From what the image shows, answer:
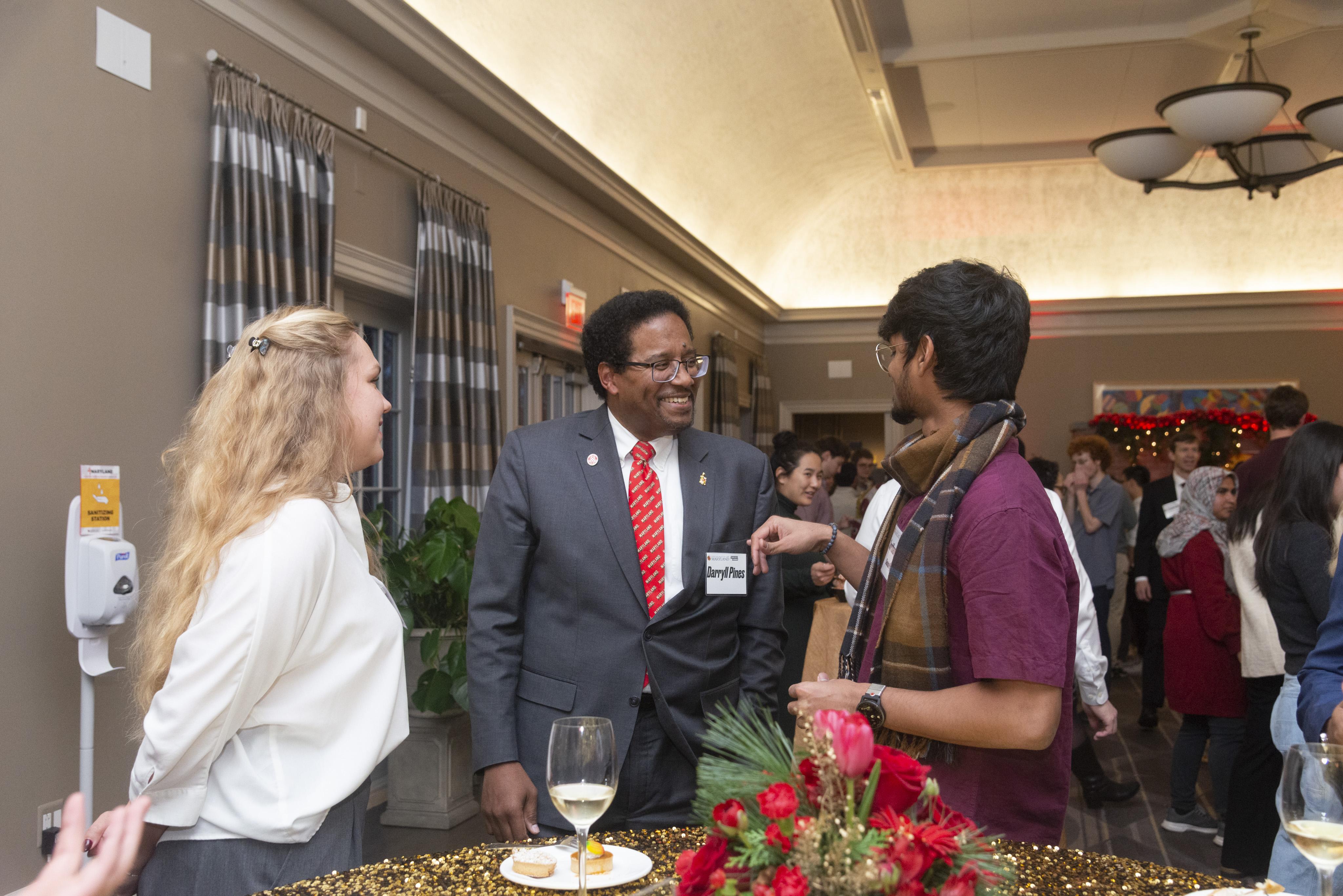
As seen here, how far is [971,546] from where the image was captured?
1441 millimetres

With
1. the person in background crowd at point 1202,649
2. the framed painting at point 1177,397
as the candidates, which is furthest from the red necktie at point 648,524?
the framed painting at point 1177,397

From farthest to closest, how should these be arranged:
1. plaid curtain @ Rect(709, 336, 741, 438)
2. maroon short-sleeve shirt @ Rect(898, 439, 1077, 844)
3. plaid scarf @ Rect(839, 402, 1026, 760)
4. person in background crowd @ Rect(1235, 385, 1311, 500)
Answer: plaid curtain @ Rect(709, 336, 741, 438)
person in background crowd @ Rect(1235, 385, 1311, 500)
plaid scarf @ Rect(839, 402, 1026, 760)
maroon short-sleeve shirt @ Rect(898, 439, 1077, 844)

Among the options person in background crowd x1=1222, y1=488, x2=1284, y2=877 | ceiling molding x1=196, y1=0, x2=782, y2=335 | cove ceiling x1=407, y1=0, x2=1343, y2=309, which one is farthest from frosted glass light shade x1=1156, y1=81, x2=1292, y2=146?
ceiling molding x1=196, y1=0, x2=782, y2=335

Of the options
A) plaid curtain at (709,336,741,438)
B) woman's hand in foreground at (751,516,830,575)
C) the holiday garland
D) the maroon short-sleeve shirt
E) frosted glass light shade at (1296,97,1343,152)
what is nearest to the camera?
the maroon short-sleeve shirt

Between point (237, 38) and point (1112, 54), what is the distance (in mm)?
6096

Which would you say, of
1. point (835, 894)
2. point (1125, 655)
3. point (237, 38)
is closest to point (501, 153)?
point (237, 38)

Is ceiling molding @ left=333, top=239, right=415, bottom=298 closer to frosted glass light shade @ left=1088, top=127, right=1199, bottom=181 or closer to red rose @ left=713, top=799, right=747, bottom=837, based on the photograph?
red rose @ left=713, top=799, right=747, bottom=837

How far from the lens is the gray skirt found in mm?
1451

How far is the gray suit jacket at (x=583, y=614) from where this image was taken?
81.0 inches

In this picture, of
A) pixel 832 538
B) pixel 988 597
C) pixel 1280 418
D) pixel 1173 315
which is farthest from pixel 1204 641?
pixel 1173 315

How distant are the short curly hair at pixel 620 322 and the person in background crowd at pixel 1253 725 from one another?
221 cm

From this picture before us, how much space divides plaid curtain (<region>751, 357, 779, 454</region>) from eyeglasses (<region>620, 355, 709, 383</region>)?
26.7 ft

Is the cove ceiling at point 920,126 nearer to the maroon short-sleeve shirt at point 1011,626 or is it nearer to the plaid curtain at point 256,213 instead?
the plaid curtain at point 256,213

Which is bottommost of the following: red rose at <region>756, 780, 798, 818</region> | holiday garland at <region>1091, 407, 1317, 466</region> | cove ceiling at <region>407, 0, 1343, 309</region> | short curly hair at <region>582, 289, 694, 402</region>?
red rose at <region>756, 780, 798, 818</region>
